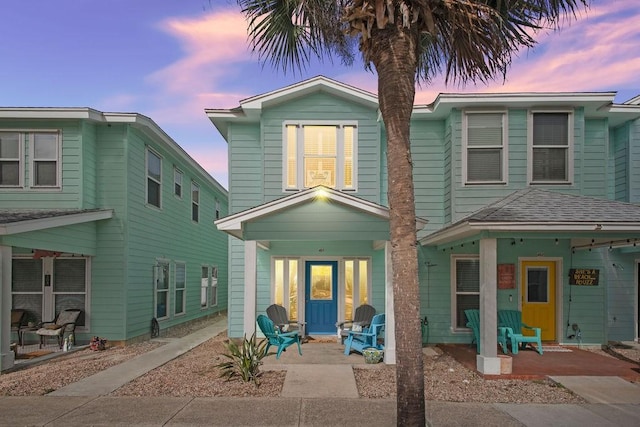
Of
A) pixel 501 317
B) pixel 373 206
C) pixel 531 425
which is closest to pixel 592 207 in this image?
pixel 501 317

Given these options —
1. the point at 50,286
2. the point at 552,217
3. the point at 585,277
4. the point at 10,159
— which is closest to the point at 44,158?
the point at 10,159

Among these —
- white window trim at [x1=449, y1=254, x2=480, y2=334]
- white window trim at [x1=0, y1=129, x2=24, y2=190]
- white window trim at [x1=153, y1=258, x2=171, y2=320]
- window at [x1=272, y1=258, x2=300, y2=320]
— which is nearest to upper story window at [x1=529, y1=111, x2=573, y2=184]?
white window trim at [x1=449, y1=254, x2=480, y2=334]

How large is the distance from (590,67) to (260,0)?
31.2 feet

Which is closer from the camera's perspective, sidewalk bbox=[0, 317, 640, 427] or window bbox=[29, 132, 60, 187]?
sidewalk bbox=[0, 317, 640, 427]

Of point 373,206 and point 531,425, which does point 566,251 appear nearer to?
point 373,206

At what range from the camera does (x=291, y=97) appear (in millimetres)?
11281

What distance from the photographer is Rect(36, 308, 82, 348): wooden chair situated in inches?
404

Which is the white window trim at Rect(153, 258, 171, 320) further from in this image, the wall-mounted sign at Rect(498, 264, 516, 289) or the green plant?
the wall-mounted sign at Rect(498, 264, 516, 289)

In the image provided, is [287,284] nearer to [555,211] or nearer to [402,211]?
[555,211]

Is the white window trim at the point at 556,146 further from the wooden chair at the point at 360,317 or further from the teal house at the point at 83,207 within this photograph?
the teal house at the point at 83,207

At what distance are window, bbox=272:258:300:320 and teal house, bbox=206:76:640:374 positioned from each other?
0.09 feet

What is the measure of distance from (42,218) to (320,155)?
6055 mm

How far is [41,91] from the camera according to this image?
14836mm

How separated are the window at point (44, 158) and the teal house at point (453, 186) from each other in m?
3.69
